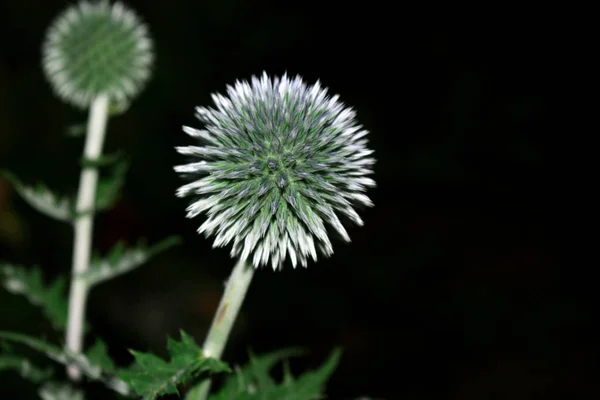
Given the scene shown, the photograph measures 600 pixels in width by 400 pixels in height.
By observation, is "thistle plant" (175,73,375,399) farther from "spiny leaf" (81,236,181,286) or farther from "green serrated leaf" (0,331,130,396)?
"spiny leaf" (81,236,181,286)

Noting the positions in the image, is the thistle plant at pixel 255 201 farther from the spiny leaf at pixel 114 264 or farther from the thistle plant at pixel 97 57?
the thistle plant at pixel 97 57

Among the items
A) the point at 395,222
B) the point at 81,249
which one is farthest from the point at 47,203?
the point at 395,222

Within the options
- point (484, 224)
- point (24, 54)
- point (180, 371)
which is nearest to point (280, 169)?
point (180, 371)

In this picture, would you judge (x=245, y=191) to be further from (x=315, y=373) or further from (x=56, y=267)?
(x=56, y=267)

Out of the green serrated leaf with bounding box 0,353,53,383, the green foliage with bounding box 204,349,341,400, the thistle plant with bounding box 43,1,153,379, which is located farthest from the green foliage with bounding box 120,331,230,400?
the thistle plant with bounding box 43,1,153,379

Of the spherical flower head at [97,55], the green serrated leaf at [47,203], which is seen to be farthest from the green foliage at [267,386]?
the spherical flower head at [97,55]

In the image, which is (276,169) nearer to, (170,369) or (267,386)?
(170,369)
